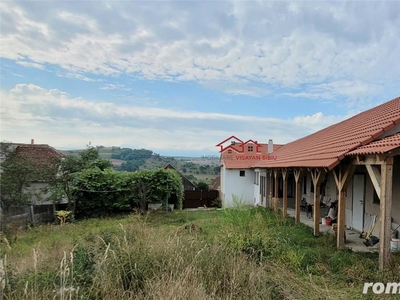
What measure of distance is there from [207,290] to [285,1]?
28.0 feet

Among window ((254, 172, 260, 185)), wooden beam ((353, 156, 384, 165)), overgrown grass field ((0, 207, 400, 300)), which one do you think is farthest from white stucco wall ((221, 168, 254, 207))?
overgrown grass field ((0, 207, 400, 300))

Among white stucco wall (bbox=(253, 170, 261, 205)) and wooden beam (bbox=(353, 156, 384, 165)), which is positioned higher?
wooden beam (bbox=(353, 156, 384, 165))

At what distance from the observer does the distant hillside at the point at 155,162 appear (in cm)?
2356

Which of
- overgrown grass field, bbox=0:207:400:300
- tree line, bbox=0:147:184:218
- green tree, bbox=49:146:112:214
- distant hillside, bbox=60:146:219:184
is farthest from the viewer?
distant hillside, bbox=60:146:219:184

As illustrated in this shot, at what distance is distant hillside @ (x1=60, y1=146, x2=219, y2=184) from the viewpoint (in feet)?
77.3

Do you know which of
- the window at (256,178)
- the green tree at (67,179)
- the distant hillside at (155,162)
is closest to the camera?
the green tree at (67,179)

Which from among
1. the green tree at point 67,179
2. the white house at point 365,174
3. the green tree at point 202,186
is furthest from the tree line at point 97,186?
the green tree at point 202,186

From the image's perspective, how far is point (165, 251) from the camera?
4.16m

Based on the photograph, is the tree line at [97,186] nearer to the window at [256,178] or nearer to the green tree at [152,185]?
the green tree at [152,185]

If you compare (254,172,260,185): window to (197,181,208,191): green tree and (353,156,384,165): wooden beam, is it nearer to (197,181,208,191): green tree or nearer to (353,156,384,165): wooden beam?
(197,181,208,191): green tree

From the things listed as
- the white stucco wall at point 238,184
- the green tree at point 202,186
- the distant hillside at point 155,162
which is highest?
the distant hillside at point 155,162

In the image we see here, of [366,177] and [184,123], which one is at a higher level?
[184,123]

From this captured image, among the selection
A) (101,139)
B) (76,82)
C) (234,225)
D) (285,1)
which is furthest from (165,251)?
(101,139)

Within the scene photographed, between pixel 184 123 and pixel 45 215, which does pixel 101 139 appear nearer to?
pixel 184 123
